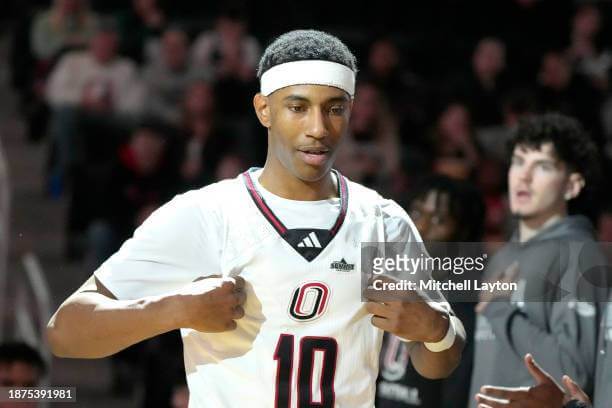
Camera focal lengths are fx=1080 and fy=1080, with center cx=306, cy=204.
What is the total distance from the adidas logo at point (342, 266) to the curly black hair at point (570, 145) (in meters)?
1.73

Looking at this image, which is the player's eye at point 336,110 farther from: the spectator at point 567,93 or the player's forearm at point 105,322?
the spectator at point 567,93

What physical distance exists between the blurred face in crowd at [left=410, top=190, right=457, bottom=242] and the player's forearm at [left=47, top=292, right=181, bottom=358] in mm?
2152

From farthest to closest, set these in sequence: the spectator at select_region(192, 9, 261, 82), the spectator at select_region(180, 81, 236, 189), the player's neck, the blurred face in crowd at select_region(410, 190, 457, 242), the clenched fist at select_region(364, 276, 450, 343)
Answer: the spectator at select_region(192, 9, 261, 82)
the spectator at select_region(180, 81, 236, 189)
the blurred face in crowd at select_region(410, 190, 457, 242)
the player's neck
the clenched fist at select_region(364, 276, 450, 343)

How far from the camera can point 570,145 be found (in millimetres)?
4418

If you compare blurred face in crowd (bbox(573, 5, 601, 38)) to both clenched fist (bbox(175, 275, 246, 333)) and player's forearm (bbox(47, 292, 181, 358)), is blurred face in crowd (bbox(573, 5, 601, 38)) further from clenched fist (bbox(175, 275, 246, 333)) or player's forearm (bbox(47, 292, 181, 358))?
player's forearm (bbox(47, 292, 181, 358))

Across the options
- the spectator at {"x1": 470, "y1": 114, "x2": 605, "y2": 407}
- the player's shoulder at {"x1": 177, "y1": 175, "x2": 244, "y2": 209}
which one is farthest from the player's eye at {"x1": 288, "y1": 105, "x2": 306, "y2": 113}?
the spectator at {"x1": 470, "y1": 114, "x2": 605, "y2": 407}

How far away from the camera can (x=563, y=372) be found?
3.84 meters

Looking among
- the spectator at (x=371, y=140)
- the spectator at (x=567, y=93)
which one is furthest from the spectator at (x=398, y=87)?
the spectator at (x=567, y=93)

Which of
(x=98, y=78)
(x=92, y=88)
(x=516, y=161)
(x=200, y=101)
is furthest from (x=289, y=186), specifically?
(x=98, y=78)

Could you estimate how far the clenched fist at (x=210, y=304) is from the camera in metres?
2.68

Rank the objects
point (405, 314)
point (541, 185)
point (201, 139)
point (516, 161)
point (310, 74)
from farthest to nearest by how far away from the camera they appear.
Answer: point (201, 139) < point (516, 161) < point (541, 185) < point (310, 74) < point (405, 314)

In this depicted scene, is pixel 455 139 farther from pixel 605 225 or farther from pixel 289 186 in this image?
pixel 289 186

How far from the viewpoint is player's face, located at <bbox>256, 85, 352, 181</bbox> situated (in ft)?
9.59

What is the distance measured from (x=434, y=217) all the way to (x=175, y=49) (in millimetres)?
3902
